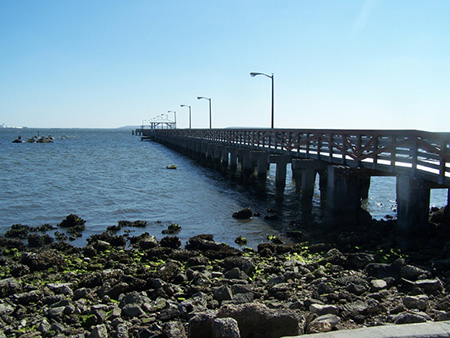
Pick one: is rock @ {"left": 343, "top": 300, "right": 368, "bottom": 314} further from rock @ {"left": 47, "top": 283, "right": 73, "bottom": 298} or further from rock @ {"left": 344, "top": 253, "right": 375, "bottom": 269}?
rock @ {"left": 47, "top": 283, "right": 73, "bottom": 298}

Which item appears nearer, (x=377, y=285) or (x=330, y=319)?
(x=330, y=319)

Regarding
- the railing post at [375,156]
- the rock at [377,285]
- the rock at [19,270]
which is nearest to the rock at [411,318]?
the rock at [377,285]

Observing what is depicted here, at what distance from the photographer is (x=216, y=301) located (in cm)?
705

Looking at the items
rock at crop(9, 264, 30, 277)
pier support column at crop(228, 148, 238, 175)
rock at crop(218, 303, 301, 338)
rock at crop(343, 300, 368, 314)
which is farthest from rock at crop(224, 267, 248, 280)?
pier support column at crop(228, 148, 238, 175)

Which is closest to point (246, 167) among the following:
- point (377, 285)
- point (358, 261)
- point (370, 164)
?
point (370, 164)

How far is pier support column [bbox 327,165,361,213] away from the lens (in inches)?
537

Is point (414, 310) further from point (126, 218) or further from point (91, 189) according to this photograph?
point (91, 189)

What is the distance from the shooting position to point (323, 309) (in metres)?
6.24

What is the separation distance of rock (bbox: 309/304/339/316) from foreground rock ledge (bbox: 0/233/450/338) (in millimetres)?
15

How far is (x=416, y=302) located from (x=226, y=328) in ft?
11.0

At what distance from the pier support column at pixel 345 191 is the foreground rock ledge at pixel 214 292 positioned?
10.4 ft

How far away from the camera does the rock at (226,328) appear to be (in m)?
4.69

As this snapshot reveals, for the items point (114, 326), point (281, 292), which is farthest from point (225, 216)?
point (114, 326)

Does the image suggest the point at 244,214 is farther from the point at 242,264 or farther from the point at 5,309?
the point at 5,309
